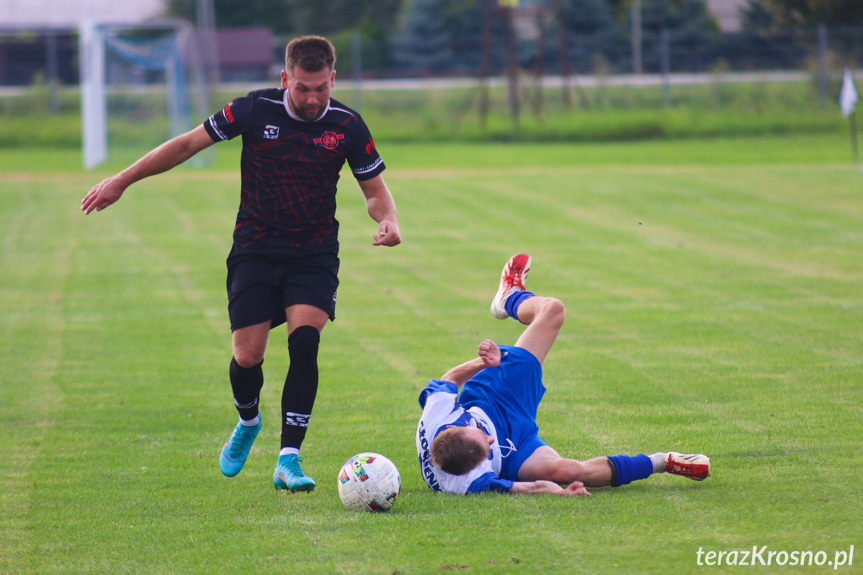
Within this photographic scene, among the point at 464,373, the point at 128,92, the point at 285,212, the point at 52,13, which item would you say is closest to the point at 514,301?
the point at 464,373

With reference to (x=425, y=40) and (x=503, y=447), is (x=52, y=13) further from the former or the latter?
(x=503, y=447)

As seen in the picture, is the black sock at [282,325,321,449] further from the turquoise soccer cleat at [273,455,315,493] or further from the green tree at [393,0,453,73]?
the green tree at [393,0,453,73]

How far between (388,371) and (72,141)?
93.8 feet

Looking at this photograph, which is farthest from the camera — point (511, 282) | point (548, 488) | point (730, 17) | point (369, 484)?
point (730, 17)

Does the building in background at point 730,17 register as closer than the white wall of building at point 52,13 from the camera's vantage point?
Yes

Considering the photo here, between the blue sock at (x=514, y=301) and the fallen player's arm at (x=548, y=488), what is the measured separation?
138 centimetres

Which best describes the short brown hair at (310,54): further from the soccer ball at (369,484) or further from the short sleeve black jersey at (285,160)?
the soccer ball at (369,484)

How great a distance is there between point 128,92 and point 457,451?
77.9ft

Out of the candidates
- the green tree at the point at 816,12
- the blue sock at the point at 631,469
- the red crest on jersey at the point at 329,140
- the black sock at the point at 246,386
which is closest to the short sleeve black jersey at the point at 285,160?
Answer: the red crest on jersey at the point at 329,140

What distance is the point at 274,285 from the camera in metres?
5.27

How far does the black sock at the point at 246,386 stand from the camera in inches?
213

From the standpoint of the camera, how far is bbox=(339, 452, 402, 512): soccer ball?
4.77 metres

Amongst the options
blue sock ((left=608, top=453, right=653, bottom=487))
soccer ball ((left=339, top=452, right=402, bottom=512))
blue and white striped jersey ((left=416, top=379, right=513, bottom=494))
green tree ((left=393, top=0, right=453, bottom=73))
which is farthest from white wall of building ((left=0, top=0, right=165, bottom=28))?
blue sock ((left=608, top=453, right=653, bottom=487))

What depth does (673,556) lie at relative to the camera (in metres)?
4.00
